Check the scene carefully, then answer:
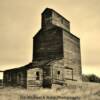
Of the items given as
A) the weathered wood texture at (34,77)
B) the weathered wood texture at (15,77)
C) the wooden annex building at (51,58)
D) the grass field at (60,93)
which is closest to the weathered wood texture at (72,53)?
the wooden annex building at (51,58)

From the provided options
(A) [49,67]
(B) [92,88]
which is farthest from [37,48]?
(B) [92,88]

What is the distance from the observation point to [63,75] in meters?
41.9

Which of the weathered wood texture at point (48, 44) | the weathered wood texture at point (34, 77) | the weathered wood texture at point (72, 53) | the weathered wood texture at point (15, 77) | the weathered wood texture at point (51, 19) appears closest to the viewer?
the weathered wood texture at point (34, 77)

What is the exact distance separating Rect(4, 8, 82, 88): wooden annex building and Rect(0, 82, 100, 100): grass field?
2162 millimetres

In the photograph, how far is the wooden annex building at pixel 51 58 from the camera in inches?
1626

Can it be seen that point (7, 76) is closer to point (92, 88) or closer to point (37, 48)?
point (37, 48)

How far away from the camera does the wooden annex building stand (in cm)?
4131

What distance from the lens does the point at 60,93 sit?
3634 cm

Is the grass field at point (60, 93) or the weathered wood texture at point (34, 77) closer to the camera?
the grass field at point (60, 93)

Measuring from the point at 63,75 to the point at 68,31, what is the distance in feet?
26.3

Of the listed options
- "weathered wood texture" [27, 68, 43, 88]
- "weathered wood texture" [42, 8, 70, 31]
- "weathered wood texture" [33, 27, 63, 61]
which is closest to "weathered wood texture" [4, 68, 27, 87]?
"weathered wood texture" [27, 68, 43, 88]

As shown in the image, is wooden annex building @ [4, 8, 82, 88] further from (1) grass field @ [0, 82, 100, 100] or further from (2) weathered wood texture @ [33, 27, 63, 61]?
(1) grass field @ [0, 82, 100, 100]

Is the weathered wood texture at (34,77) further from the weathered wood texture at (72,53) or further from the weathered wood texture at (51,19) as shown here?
the weathered wood texture at (51,19)

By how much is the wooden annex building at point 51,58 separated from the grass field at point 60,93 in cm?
216
